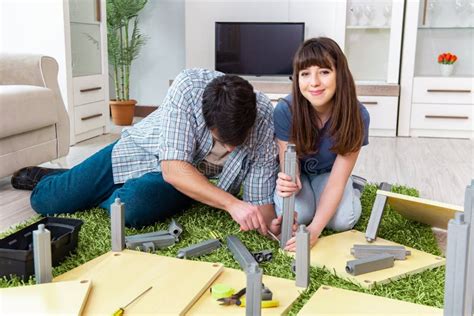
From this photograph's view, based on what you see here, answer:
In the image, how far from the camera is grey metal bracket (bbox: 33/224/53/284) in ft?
4.40

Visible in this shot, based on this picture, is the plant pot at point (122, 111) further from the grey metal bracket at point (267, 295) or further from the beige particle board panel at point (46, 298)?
the grey metal bracket at point (267, 295)

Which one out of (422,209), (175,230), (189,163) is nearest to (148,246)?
(175,230)

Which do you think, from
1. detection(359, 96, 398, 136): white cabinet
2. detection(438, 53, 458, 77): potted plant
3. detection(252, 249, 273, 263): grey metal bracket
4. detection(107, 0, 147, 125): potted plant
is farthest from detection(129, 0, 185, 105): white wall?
detection(252, 249, 273, 263): grey metal bracket

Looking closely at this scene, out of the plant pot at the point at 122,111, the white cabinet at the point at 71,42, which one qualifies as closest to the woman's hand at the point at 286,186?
the white cabinet at the point at 71,42

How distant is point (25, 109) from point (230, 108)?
1.47 metres

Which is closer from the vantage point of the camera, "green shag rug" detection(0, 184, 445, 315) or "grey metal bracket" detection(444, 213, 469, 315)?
"grey metal bracket" detection(444, 213, 469, 315)

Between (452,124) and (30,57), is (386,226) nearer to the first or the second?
(30,57)

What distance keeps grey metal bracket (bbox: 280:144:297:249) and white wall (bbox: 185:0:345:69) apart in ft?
9.73

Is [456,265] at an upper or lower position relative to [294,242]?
upper

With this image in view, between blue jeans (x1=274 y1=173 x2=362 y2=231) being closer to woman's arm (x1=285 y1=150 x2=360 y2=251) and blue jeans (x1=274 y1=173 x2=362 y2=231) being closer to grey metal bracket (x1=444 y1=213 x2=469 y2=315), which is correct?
woman's arm (x1=285 y1=150 x2=360 y2=251)

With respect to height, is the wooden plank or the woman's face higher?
the woman's face

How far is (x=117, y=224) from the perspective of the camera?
160 cm

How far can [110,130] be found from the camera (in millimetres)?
4309

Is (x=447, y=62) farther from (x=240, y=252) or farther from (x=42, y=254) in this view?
(x=42, y=254)
